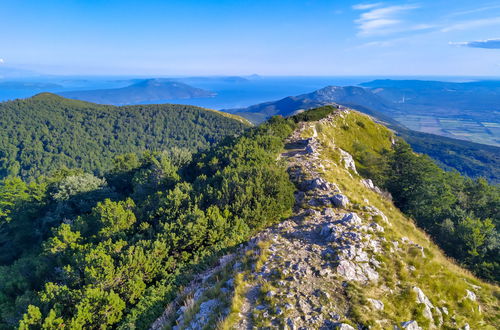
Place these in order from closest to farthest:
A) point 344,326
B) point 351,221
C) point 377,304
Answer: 1. point 344,326
2. point 377,304
3. point 351,221

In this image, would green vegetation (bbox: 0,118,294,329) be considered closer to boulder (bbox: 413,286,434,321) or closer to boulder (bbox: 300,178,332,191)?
boulder (bbox: 300,178,332,191)

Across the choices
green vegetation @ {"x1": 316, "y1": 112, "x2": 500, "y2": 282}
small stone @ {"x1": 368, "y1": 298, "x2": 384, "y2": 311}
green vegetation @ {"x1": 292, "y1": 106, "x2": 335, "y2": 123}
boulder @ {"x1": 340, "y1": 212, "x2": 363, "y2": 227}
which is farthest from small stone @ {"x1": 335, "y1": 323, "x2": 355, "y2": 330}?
green vegetation @ {"x1": 292, "y1": 106, "x2": 335, "y2": 123}

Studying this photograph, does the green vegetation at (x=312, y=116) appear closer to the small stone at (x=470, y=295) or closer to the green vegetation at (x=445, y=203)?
the green vegetation at (x=445, y=203)

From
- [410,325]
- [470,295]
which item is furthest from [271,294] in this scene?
[470,295]

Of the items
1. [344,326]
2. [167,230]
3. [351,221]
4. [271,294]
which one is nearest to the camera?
[344,326]

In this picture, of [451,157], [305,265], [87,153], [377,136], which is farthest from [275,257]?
[451,157]

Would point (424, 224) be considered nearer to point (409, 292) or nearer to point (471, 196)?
point (471, 196)

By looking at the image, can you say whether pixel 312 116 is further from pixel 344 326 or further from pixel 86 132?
pixel 86 132
